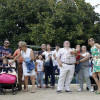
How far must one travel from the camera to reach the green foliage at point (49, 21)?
67.8 ft

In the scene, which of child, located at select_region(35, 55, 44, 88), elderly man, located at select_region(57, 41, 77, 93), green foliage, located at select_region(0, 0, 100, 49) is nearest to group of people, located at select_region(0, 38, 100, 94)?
elderly man, located at select_region(57, 41, 77, 93)

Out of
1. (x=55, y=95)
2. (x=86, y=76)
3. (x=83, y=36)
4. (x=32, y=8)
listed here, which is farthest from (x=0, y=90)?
(x=32, y=8)

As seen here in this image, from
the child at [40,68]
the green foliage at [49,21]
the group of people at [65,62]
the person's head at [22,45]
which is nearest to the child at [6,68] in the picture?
the group of people at [65,62]

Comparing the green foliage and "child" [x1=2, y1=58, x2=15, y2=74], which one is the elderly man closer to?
"child" [x1=2, y1=58, x2=15, y2=74]

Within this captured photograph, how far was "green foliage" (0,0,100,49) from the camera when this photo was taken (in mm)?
20672

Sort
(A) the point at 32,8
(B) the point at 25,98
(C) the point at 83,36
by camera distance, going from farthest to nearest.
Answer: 1. (A) the point at 32,8
2. (C) the point at 83,36
3. (B) the point at 25,98

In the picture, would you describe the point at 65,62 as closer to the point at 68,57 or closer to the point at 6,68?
the point at 68,57

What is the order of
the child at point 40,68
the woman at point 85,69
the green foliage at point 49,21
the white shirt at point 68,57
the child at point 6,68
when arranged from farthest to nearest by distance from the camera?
the green foliage at point 49,21 → the child at point 40,68 → the woman at point 85,69 → the child at point 6,68 → the white shirt at point 68,57

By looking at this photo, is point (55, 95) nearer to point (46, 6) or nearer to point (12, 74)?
point (12, 74)

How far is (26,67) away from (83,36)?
1504cm

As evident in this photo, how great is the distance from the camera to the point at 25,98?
647cm

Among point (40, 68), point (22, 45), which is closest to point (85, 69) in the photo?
point (40, 68)

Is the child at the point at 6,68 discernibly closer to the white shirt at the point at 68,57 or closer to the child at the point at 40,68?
the child at the point at 40,68

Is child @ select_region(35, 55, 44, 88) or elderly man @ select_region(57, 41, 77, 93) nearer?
elderly man @ select_region(57, 41, 77, 93)
